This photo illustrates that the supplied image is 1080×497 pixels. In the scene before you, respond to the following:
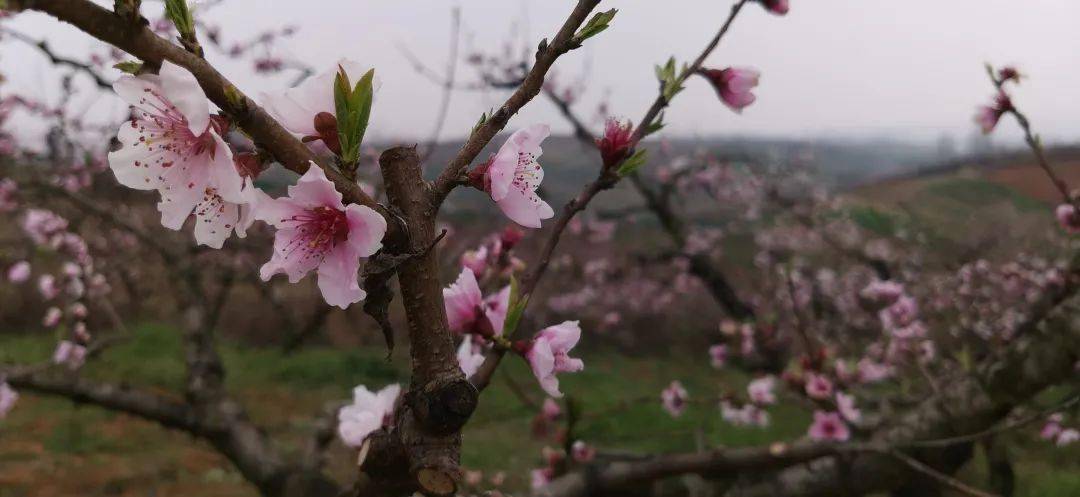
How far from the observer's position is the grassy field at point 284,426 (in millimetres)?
3787

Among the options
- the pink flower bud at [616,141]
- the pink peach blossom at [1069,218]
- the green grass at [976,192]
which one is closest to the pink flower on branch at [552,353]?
the pink flower bud at [616,141]

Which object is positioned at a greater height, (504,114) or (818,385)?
(504,114)

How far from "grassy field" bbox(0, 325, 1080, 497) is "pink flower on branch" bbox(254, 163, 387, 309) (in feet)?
6.72

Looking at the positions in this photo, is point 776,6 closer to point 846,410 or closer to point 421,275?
point 421,275

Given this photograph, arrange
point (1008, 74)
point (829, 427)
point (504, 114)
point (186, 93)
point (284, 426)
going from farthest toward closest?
point (284, 426) → point (829, 427) → point (1008, 74) → point (504, 114) → point (186, 93)

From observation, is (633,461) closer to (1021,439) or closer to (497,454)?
(497,454)

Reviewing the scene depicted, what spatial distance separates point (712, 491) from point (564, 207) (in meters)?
1.68

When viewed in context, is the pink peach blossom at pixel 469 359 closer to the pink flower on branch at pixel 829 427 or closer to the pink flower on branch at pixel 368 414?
the pink flower on branch at pixel 368 414

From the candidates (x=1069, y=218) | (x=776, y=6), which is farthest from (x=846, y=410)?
(x=776, y=6)

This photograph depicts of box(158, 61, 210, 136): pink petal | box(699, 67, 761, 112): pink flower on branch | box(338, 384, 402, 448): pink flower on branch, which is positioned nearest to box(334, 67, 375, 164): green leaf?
box(158, 61, 210, 136): pink petal

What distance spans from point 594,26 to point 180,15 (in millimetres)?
379

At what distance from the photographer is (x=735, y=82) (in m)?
1.12

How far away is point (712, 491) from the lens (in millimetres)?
2361

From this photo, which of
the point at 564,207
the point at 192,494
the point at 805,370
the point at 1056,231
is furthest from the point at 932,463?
the point at 1056,231
